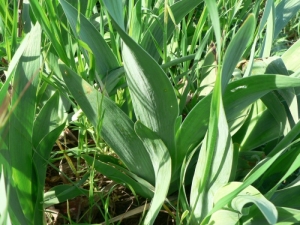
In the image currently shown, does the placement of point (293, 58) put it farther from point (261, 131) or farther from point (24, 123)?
point (24, 123)

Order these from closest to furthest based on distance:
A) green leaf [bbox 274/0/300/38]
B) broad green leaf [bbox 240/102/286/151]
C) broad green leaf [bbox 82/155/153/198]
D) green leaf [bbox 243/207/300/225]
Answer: green leaf [bbox 243/207/300/225] → broad green leaf [bbox 82/155/153/198] → broad green leaf [bbox 240/102/286/151] → green leaf [bbox 274/0/300/38]

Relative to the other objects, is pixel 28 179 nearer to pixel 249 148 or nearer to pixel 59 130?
pixel 59 130

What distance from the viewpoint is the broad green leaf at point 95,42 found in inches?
33.4

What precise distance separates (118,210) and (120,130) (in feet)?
0.67

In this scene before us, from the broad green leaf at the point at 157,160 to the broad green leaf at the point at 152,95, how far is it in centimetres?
2

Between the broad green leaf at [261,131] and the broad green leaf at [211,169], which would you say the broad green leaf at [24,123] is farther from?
the broad green leaf at [261,131]

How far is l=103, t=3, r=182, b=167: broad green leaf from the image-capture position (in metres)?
0.74

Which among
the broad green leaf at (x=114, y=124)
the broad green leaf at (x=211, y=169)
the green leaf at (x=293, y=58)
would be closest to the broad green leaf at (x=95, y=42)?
the broad green leaf at (x=114, y=124)

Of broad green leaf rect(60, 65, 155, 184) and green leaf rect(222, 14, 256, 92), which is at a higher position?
green leaf rect(222, 14, 256, 92)

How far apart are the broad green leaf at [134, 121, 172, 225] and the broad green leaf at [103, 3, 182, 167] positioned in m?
0.02

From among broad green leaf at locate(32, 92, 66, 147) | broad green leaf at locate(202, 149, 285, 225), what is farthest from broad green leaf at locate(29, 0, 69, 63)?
broad green leaf at locate(202, 149, 285, 225)

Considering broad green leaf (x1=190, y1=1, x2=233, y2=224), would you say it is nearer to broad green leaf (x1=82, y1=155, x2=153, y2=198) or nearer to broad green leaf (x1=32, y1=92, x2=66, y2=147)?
broad green leaf (x1=82, y1=155, x2=153, y2=198)

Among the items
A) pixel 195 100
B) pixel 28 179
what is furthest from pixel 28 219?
pixel 195 100

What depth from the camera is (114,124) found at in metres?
0.81
